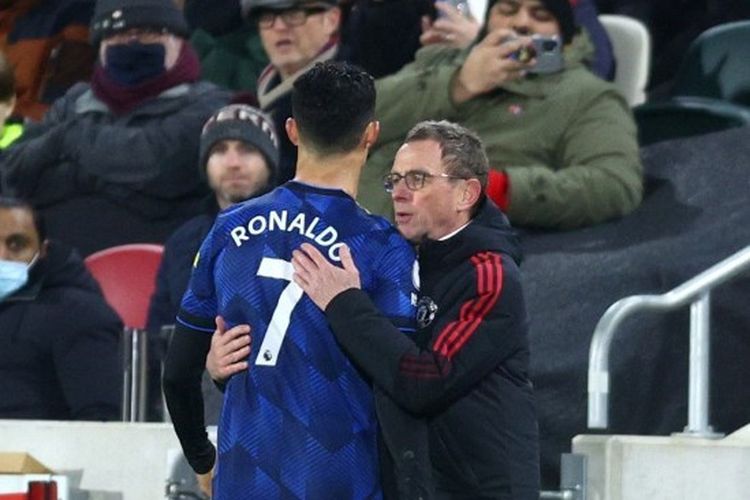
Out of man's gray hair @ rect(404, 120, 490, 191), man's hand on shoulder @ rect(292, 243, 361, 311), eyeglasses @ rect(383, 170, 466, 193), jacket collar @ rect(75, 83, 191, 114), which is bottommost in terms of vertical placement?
jacket collar @ rect(75, 83, 191, 114)

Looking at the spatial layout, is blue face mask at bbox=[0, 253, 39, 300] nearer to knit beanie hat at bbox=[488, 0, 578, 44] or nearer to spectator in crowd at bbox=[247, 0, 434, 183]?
spectator in crowd at bbox=[247, 0, 434, 183]

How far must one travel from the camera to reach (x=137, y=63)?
9109 millimetres

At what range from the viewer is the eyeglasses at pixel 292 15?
29.1 ft

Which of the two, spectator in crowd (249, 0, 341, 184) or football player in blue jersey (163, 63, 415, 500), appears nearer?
football player in blue jersey (163, 63, 415, 500)

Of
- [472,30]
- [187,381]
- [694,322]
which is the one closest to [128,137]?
[472,30]

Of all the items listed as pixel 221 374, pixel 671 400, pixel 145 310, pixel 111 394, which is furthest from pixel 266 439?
pixel 145 310

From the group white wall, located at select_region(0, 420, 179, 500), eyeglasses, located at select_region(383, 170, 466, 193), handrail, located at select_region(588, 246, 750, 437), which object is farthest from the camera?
white wall, located at select_region(0, 420, 179, 500)

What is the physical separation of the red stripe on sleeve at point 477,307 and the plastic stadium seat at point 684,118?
136 inches

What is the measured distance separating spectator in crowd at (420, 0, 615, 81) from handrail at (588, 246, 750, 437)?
2.36 metres

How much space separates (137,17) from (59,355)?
1969 mm

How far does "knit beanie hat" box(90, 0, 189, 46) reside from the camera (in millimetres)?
9172

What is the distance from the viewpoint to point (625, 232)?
25.0 ft

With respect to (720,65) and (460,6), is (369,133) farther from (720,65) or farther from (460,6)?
(720,65)

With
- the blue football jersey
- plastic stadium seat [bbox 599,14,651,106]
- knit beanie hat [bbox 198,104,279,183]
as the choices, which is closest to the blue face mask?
knit beanie hat [bbox 198,104,279,183]
